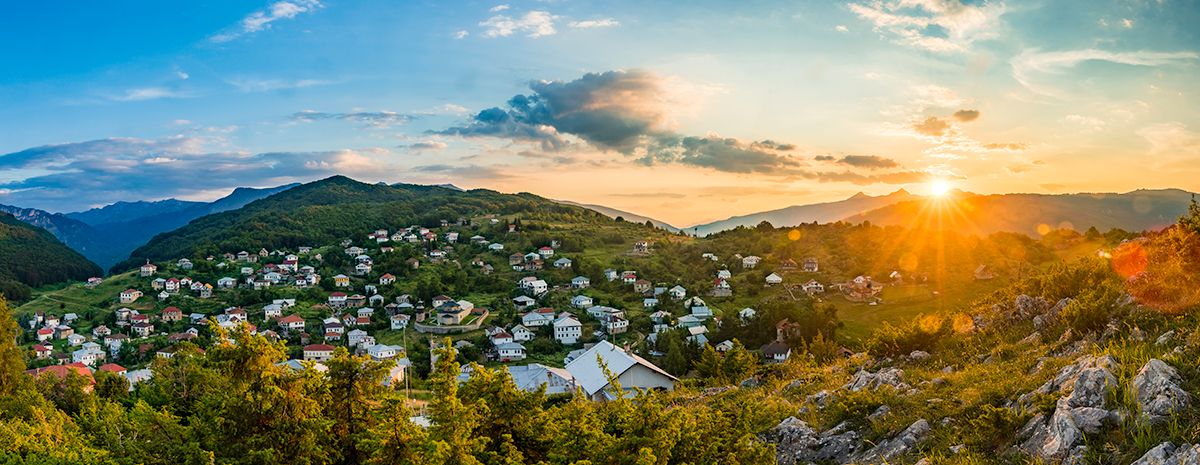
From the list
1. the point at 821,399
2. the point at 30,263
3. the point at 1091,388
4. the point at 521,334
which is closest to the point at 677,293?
the point at 521,334

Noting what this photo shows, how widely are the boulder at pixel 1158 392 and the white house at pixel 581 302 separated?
53.4m

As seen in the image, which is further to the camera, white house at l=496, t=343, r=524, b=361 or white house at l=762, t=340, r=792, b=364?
white house at l=496, t=343, r=524, b=361

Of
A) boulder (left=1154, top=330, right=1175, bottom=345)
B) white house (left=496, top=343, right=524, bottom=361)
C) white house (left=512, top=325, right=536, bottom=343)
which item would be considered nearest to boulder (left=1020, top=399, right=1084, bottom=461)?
boulder (left=1154, top=330, right=1175, bottom=345)

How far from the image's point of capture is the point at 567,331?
1948 inches

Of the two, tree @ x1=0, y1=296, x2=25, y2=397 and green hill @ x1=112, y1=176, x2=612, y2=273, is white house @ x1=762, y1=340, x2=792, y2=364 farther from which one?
green hill @ x1=112, y1=176, x2=612, y2=273

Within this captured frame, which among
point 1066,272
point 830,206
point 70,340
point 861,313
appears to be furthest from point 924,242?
point 830,206

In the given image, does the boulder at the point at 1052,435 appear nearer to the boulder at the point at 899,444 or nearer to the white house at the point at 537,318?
the boulder at the point at 899,444

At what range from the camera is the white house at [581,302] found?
192 feet

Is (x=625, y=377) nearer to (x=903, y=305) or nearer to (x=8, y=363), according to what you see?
(x=8, y=363)

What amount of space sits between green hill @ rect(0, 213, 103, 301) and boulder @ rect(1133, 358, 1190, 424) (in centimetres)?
10088

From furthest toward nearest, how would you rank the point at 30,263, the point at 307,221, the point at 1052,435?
the point at 307,221
the point at 30,263
the point at 1052,435

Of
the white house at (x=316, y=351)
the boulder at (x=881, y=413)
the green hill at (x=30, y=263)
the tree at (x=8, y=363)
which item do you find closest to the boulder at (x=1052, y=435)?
the boulder at (x=881, y=413)

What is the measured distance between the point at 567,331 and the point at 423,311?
1783 centimetres

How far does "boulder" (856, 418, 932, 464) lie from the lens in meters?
6.91
